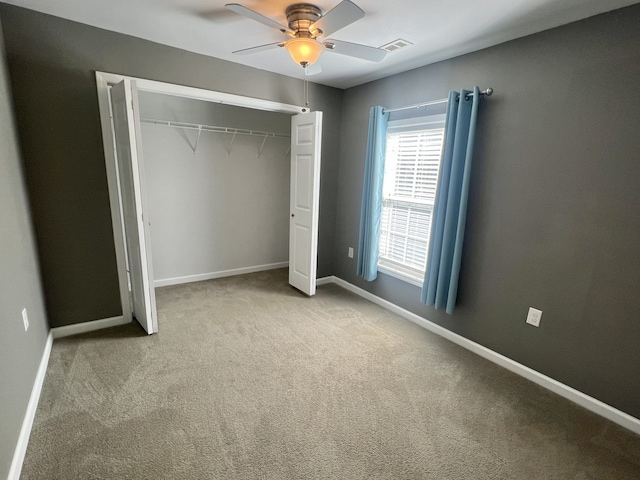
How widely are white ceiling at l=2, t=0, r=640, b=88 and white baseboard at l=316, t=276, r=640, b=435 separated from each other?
2.36 metres

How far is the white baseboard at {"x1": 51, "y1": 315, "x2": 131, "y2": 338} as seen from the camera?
8.46 feet

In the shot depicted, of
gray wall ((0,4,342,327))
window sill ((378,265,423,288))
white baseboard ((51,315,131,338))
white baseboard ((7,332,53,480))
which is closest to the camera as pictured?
white baseboard ((7,332,53,480))

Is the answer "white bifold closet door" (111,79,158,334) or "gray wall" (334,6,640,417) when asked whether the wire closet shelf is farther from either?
"gray wall" (334,6,640,417)

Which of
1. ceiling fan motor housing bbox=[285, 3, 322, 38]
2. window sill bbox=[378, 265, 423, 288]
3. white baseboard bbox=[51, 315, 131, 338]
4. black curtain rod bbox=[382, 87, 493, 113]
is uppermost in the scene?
ceiling fan motor housing bbox=[285, 3, 322, 38]

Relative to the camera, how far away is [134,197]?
2412 millimetres

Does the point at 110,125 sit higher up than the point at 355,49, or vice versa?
the point at 355,49

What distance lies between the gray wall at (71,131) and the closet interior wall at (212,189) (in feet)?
3.01

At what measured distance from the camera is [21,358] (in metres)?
1.71

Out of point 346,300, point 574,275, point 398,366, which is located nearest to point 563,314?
point 574,275

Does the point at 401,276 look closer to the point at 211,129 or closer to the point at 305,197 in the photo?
the point at 305,197

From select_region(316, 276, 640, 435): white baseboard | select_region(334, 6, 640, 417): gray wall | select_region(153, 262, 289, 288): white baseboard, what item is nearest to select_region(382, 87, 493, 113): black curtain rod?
select_region(334, 6, 640, 417): gray wall

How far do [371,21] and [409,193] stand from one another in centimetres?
154

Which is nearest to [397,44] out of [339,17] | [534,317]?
[339,17]

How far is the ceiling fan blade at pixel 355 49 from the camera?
1873 millimetres
